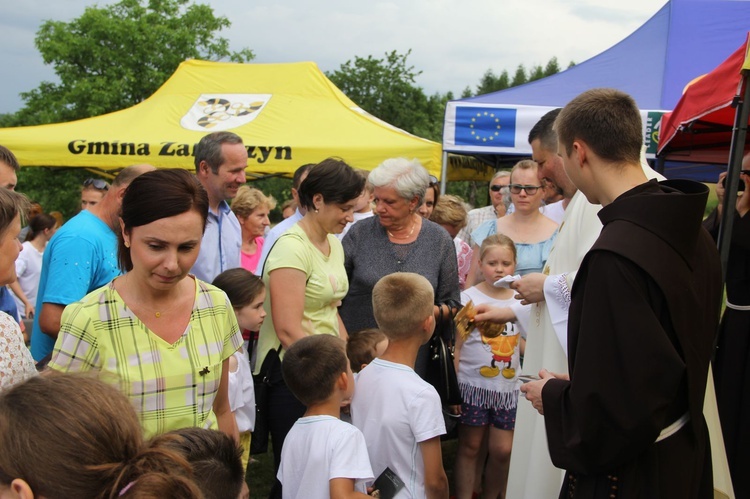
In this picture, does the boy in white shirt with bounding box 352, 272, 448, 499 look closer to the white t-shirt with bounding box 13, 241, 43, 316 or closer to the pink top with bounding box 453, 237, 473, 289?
the pink top with bounding box 453, 237, 473, 289

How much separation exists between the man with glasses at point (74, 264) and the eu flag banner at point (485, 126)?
204 inches

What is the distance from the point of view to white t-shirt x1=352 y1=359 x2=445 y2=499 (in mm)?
2916

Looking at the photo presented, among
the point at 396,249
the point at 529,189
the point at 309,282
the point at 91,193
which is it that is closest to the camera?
the point at 309,282

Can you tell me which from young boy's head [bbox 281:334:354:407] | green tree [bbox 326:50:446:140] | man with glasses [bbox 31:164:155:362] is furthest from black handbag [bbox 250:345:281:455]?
green tree [bbox 326:50:446:140]

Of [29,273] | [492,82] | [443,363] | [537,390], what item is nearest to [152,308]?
[537,390]

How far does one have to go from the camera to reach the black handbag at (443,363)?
3.85 m

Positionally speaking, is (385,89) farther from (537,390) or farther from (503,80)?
(503,80)

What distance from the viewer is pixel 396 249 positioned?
415cm

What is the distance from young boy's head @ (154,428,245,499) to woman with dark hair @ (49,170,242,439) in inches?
15.1

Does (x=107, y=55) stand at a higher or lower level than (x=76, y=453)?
higher

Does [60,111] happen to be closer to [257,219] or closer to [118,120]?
[118,120]

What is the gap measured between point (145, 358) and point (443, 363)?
201 cm

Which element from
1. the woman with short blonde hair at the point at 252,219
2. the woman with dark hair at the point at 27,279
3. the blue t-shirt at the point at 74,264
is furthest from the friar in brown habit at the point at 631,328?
the woman with dark hair at the point at 27,279

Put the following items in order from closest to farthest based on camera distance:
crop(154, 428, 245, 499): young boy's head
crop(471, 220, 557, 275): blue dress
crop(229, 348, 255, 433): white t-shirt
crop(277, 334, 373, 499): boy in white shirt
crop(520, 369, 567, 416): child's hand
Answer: crop(154, 428, 245, 499): young boy's head, crop(520, 369, 567, 416): child's hand, crop(277, 334, 373, 499): boy in white shirt, crop(229, 348, 255, 433): white t-shirt, crop(471, 220, 557, 275): blue dress
